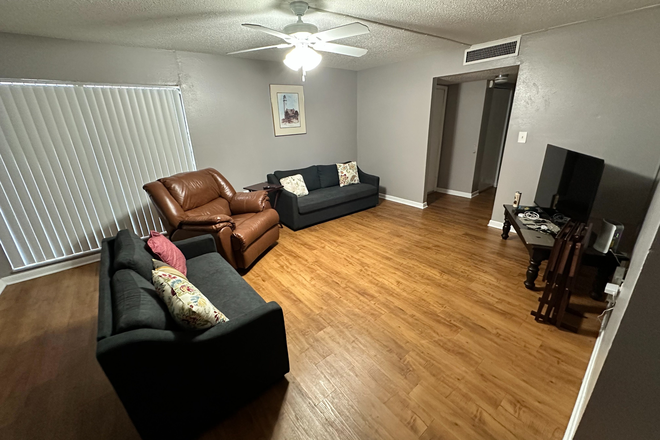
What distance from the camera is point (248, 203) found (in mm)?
3361

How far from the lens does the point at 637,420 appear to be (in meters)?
0.71

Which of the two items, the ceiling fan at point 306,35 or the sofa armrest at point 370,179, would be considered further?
the sofa armrest at point 370,179

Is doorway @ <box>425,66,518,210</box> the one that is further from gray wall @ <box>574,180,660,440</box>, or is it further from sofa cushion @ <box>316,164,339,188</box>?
gray wall @ <box>574,180,660,440</box>

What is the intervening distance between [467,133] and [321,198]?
3230 mm

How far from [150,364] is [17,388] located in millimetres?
1406

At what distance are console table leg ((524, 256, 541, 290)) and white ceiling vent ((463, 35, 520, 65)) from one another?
7.96ft

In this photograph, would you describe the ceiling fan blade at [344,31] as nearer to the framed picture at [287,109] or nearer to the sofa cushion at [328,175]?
the framed picture at [287,109]

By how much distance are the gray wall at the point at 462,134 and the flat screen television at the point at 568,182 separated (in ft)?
7.09

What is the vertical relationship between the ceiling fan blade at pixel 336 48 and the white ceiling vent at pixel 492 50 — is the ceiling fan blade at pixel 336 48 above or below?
below

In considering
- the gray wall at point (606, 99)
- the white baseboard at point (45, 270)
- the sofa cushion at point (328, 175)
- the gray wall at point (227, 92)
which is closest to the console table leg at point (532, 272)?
the gray wall at point (606, 99)

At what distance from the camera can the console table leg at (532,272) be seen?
7.72ft

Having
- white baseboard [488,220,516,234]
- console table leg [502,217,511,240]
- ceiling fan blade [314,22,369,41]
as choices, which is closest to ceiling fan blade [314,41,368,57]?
ceiling fan blade [314,22,369,41]

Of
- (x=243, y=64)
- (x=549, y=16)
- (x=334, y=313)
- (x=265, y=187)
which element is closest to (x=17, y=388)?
(x=334, y=313)

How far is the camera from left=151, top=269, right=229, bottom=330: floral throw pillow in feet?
4.21
